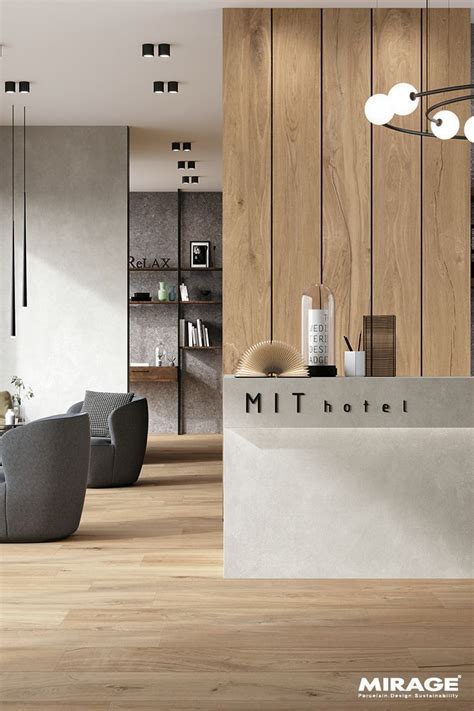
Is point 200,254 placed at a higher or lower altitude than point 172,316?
higher

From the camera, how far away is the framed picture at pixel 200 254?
12977 mm

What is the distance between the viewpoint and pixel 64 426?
18.2 feet

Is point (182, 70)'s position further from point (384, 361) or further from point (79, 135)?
point (384, 361)

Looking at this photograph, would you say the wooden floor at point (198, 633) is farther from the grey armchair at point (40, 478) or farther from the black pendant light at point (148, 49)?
the black pendant light at point (148, 49)

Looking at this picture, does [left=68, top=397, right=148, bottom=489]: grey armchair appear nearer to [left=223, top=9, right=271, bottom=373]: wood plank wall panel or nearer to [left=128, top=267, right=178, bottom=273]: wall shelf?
[left=223, top=9, right=271, bottom=373]: wood plank wall panel

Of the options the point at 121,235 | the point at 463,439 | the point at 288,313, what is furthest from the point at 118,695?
the point at 121,235

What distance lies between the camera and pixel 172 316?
1307cm

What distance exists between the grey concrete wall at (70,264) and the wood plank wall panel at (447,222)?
4.28 m

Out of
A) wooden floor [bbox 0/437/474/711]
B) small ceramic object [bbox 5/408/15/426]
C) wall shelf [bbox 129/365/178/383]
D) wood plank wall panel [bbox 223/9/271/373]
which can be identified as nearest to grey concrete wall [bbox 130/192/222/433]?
wall shelf [bbox 129/365/178/383]

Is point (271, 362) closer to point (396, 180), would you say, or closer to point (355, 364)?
point (355, 364)

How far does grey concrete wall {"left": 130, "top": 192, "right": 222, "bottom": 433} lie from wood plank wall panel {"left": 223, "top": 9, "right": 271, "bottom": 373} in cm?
713

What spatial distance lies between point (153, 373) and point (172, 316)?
928 mm

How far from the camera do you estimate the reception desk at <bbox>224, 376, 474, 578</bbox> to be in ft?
15.2

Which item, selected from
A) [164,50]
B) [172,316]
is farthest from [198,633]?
[172,316]
